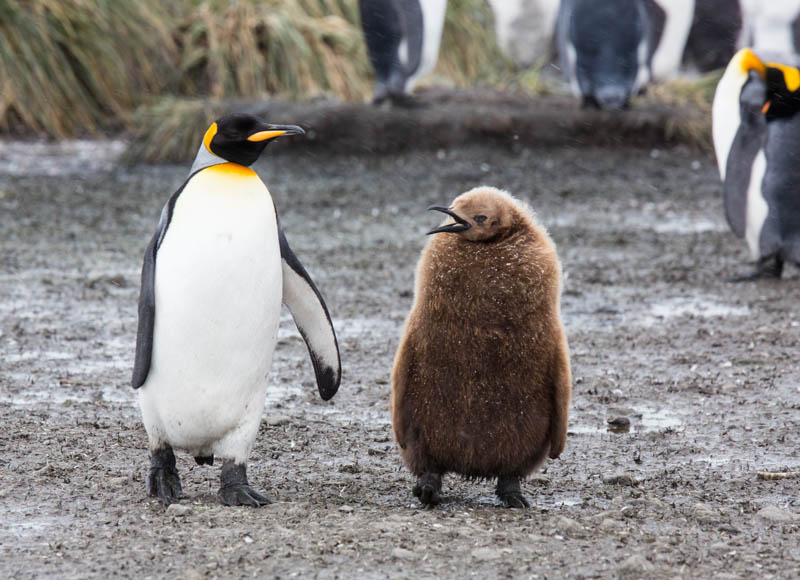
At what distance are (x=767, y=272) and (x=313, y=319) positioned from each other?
4.17 m

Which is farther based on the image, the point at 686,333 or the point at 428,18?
the point at 428,18

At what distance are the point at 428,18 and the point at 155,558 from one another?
383 inches

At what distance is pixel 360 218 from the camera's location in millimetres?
9125

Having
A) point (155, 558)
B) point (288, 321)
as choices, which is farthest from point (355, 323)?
point (155, 558)

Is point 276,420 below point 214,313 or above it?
below

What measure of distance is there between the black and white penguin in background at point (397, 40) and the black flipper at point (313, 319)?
817cm

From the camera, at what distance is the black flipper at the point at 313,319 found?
11.9 ft

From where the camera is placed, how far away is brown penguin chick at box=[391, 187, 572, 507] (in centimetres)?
329

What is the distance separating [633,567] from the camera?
9.14ft

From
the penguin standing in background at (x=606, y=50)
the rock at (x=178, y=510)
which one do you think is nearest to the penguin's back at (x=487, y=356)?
the rock at (x=178, y=510)

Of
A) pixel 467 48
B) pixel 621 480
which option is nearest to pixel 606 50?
pixel 467 48

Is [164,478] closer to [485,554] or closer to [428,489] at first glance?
[428,489]

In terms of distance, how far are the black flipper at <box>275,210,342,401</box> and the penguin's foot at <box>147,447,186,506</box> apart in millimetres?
502

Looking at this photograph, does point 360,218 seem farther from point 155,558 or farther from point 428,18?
point 155,558
